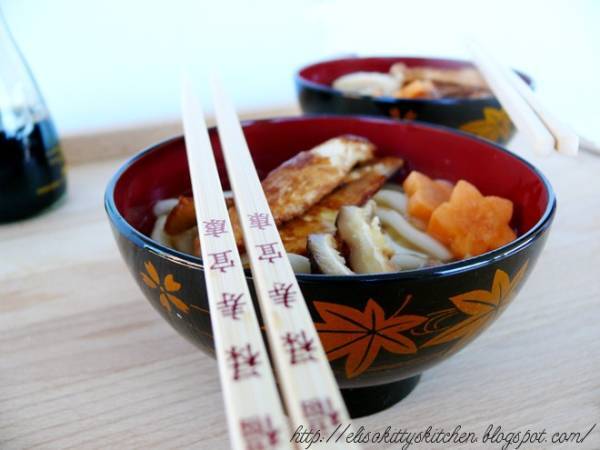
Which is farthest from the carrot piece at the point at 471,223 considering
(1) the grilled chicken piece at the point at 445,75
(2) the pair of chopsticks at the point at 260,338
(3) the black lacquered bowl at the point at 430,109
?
(1) the grilled chicken piece at the point at 445,75

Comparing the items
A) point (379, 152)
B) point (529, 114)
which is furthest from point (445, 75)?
point (529, 114)

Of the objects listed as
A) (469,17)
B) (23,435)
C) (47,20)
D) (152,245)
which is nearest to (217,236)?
(152,245)

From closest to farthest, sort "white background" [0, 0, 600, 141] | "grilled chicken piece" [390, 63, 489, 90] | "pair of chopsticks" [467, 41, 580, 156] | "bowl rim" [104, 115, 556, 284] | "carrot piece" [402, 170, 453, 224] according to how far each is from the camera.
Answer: "bowl rim" [104, 115, 556, 284] < "pair of chopsticks" [467, 41, 580, 156] < "carrot piece" [402, 170, 453, 224] < "grilled chicken piece" [390, 63, 489, 90] < "white background" [0, 0, 600, 141]

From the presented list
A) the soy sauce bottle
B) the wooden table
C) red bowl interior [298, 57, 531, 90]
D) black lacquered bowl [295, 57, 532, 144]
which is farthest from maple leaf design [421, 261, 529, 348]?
red bowl interior [298, 57, 531, 90]

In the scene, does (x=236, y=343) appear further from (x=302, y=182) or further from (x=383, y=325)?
(x=302, y=182)

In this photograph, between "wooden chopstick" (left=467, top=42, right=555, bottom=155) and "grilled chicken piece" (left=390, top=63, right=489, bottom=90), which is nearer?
"wooden chopstick" (left=467, top=42, right=555, bottom=155)

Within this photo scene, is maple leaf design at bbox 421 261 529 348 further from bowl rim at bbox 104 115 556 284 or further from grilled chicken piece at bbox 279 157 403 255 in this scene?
grilled chicken piece at bbox 279 157 403 255

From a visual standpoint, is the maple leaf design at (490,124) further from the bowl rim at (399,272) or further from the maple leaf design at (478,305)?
the maple leaf design at (478,305)
